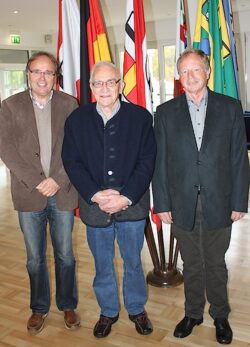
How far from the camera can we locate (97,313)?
256 cm

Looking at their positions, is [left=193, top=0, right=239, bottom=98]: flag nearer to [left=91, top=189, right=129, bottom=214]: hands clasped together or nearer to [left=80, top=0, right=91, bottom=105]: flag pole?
[left=80, top=0, right=91, bottom=105]: flag pole

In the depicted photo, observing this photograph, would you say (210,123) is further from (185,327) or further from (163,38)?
(163,38)

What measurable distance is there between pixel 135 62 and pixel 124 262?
4.43ft

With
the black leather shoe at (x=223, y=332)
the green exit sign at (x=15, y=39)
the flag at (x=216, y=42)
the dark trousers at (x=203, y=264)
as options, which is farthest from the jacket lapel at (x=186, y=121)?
the green exit sign at (x=15, y=39)

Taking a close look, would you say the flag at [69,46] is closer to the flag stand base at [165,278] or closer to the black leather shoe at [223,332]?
the flag stand base at [165,278]

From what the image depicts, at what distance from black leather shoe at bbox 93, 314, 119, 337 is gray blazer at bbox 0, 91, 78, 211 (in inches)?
27.0

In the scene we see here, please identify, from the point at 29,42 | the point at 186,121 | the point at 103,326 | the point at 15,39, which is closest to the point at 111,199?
the point at 186,121

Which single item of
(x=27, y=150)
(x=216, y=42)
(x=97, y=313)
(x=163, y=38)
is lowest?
(x=97, y=313)

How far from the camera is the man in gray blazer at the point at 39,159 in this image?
2.08 metres

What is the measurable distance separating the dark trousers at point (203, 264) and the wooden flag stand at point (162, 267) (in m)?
0.66

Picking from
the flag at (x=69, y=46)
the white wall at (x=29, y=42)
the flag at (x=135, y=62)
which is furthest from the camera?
the white wall at (x=29, y=42)

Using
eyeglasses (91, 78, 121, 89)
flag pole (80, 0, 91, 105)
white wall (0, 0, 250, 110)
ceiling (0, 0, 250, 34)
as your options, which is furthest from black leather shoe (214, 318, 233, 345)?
white wall (0, 0, 250, 110)

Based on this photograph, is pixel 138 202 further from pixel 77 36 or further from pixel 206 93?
pixel 77 36

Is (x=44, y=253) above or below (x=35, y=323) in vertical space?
above
